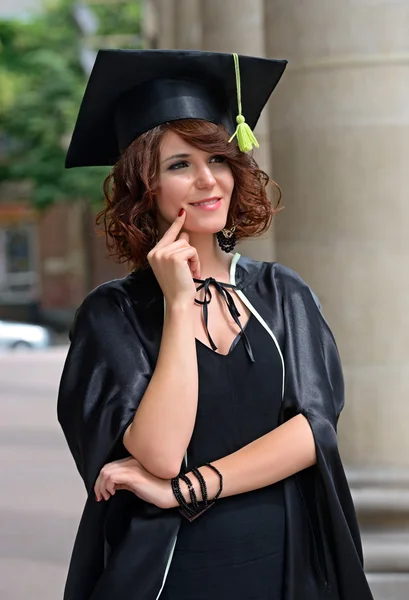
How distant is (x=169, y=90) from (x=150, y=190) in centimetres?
23

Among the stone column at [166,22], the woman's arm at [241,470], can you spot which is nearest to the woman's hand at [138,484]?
the woman's arm at [241,470]

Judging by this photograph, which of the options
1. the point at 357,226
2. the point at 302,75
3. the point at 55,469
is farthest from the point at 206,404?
the point at 55,469

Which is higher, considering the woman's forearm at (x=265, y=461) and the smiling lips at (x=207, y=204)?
the smiling lips at (x=207, y=204)

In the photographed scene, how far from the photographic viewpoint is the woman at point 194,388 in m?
1.96

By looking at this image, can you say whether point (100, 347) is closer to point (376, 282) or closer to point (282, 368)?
point (282, 368)

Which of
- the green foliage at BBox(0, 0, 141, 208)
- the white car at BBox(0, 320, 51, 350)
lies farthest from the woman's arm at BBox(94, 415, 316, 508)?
the green foliage at BBox(0, 0, 141, 208)

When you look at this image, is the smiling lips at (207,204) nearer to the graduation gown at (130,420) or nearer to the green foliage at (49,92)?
the graduation gown at (130,420)

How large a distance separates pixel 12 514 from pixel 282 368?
448cm

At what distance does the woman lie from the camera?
6.42 ft

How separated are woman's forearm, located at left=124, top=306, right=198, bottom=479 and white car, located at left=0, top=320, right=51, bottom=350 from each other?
18062mm

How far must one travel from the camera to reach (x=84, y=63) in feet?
77.7

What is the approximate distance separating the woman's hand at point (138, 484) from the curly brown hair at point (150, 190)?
1.53 feet

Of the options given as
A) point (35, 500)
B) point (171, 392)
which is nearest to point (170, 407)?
point (171, 392)

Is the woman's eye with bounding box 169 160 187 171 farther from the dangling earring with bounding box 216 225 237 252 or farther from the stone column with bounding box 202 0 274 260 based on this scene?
the stone column with bounding box 202 0 274 260
